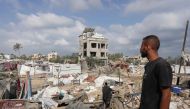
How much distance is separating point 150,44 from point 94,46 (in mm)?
66226

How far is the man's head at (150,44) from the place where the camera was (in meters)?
3.54

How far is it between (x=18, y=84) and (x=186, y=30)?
9.87 metres

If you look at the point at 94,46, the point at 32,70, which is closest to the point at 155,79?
the point at 32,70

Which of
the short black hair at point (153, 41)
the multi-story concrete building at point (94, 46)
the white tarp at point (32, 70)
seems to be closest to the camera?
the short black hair at point (153, 41)

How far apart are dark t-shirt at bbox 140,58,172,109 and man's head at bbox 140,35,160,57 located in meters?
0.13

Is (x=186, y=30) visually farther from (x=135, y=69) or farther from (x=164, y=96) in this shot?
(x=135, y=69)

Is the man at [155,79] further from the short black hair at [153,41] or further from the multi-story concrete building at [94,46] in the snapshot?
the multi-story concrete building at [94,46]

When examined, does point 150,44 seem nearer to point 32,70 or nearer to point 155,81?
point 155,81

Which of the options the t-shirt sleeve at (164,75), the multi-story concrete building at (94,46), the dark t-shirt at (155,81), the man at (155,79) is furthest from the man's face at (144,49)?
the multi-story concrete building at (94,46)

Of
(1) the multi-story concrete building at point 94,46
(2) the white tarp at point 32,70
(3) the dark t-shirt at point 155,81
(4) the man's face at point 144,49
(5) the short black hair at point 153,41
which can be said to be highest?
(1) the multi-story concrete building at point 94,46

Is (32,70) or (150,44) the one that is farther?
(32,70)

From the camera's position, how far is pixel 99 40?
69.5 metres

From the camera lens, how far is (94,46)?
6975 cm

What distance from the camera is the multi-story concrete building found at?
68.8 metres
